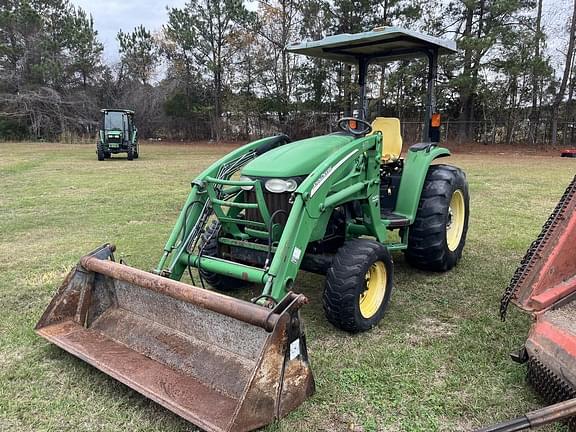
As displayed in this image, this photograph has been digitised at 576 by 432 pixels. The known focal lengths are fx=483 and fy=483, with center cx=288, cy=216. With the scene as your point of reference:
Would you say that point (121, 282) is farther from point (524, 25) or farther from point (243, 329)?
point (524, 25)

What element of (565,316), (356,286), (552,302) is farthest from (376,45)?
(565,316)

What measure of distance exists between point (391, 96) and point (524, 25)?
22.6 ft

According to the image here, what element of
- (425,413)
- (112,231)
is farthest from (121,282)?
(112,231)

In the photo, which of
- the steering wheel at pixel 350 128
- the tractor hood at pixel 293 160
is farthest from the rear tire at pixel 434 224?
the tractor hood at pixel 293 160

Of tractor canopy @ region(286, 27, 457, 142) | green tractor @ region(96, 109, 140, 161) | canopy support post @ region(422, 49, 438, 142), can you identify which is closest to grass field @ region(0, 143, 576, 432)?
canopy support post @ region(422, 49, 438, 142)

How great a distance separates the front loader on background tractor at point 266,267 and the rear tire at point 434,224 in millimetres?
14

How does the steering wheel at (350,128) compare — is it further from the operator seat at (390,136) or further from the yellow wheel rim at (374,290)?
the yellow wheel rim at (374,290)

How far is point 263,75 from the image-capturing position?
28.7 meters

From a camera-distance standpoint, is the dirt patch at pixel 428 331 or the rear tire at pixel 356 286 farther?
the dirt patch at pixel 428 331

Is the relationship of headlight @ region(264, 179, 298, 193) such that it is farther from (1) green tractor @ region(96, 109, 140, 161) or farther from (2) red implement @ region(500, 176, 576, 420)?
(1) green tractor @ region(96, 109, 140, 161)

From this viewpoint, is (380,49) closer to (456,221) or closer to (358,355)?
(456,221)

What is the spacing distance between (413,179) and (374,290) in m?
1.28

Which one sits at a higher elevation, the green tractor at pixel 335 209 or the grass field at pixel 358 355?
the green tractor at pixel 335 209

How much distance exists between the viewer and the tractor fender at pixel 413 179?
4.33 metres
